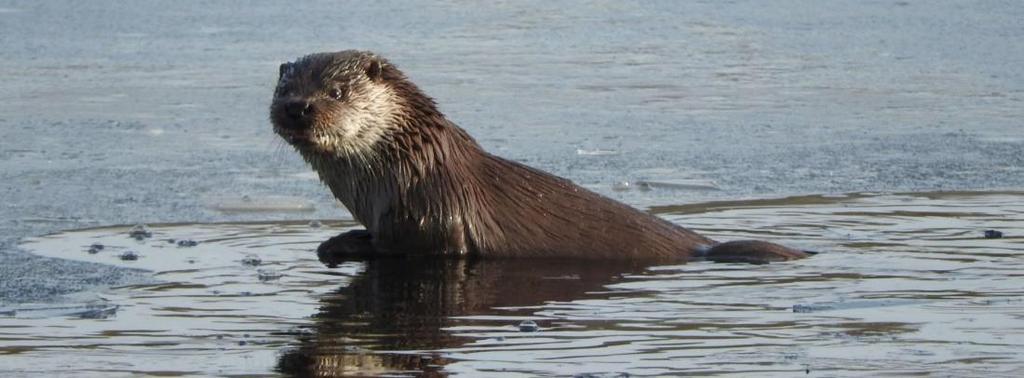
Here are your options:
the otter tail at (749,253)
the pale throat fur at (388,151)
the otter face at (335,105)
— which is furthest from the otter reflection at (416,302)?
the otter face at (335,105)

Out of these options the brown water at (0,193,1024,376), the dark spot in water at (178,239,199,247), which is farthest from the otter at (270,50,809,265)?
the dark spot in water at (178,239,199,247)

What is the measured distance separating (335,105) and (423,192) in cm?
35

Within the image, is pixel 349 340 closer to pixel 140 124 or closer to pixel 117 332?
pixel 117 332

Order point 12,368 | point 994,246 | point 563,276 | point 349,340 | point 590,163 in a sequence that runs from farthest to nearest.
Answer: point 590,163, point 994,246, point 563,276, point 349,340, point 12,368

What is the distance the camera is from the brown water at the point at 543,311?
11.9ft

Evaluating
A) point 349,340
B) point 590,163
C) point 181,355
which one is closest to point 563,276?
point 349,340

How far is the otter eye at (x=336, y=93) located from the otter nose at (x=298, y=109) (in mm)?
122

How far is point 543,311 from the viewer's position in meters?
4.30

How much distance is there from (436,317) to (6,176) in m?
2.89

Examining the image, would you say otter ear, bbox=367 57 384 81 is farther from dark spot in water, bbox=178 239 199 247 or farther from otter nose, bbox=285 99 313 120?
dark spot in water, bbox=178 239 199 247

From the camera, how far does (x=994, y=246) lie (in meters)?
5.40

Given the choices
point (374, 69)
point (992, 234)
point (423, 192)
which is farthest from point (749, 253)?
point (374, 69)

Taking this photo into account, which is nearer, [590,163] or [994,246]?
[994,246]

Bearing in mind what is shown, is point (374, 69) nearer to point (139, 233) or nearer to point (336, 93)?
point (336, 93)
